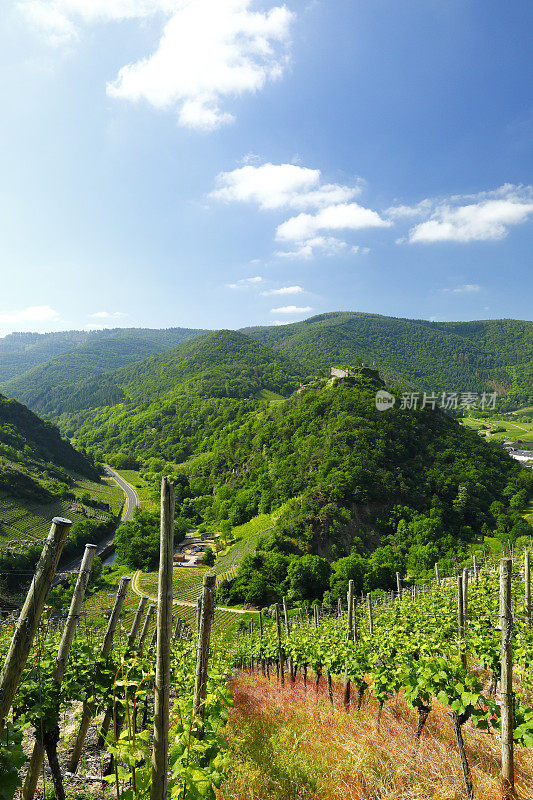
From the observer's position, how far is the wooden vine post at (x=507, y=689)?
159 inches

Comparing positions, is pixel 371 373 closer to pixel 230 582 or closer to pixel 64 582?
pixel 230 582

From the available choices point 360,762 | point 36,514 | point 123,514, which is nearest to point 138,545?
point 36,514

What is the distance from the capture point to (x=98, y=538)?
7044cm

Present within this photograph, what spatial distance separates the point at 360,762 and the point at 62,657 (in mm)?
4002

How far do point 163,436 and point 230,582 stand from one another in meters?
87.1

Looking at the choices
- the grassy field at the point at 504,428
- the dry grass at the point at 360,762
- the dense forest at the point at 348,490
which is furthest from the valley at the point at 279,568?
the grassy field at the point at 504,428

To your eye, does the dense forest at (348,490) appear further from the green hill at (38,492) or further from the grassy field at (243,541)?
the green hill at (38,492)

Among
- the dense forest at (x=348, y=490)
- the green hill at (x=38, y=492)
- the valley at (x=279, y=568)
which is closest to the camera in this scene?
the valley at (x=279, y=568)

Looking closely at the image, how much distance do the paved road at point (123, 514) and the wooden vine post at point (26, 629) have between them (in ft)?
200

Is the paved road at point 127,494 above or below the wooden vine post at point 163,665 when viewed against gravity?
below

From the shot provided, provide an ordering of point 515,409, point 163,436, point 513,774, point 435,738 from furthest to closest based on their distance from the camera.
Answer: point 515,409
point 163,436
point 435,738
point 513,774

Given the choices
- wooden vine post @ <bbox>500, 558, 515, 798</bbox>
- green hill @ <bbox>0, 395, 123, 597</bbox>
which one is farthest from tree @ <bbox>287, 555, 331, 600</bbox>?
wooden vine post @ <bbox>500, 558, 515, 798</bbox>

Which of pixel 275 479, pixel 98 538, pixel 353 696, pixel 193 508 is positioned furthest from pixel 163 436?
pixel 353 696

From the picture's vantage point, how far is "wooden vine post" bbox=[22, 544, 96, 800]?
421 centimetres
